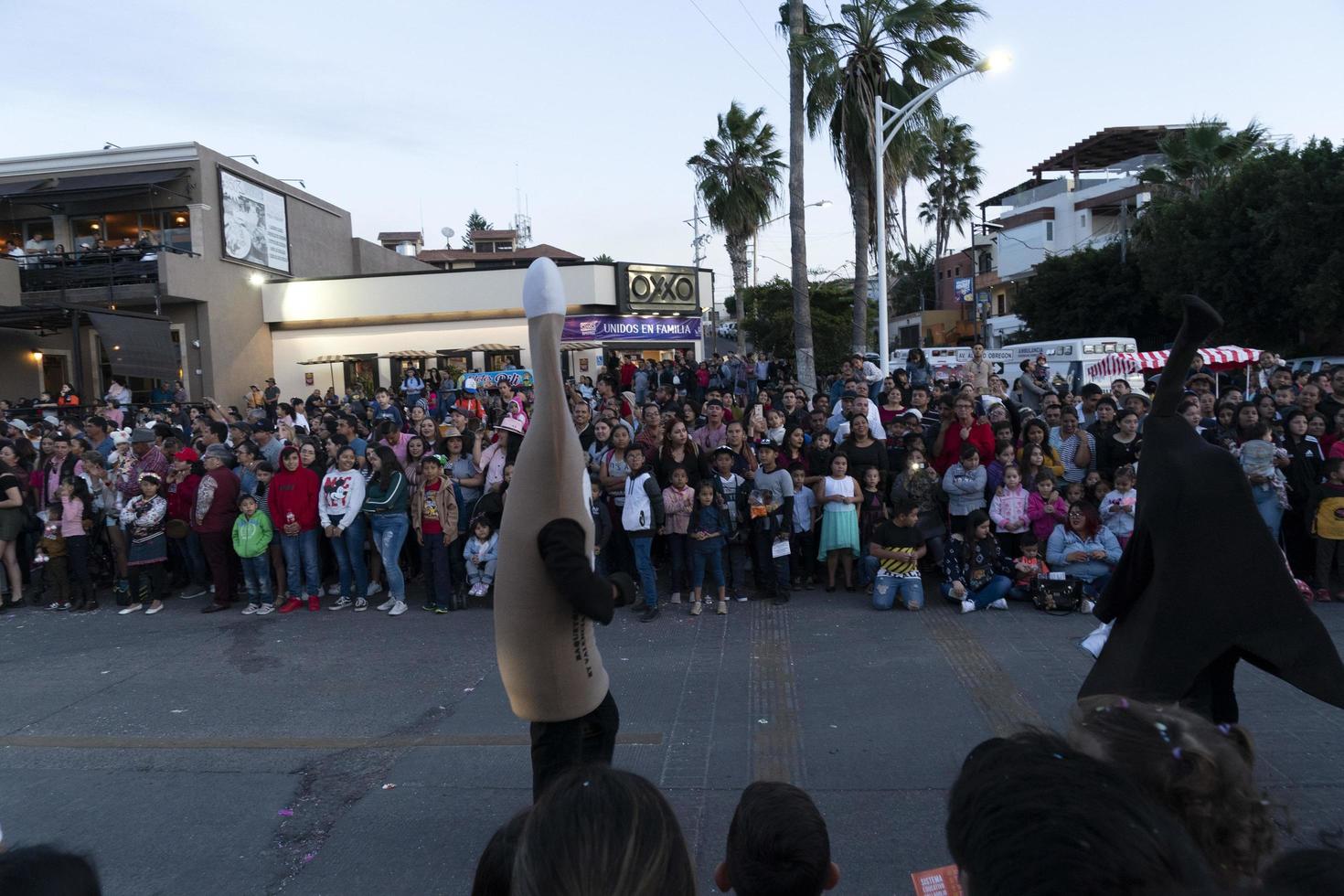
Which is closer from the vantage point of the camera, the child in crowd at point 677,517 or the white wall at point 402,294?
the child in crowd at point 677,517

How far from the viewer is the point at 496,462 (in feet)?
29.2

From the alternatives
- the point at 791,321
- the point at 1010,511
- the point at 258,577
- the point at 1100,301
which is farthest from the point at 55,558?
the point at 1100,301

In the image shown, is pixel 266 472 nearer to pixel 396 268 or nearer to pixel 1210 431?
pixel 1210 431

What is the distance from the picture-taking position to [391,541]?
867 cm

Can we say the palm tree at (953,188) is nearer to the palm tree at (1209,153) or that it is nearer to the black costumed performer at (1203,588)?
the palm tree at (1209,153)

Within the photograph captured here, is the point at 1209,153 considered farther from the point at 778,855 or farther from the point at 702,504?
the point at 778,855

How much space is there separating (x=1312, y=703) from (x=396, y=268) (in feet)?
126

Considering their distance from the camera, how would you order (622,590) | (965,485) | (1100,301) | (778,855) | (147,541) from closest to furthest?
(778,855)
(622,590)
(965,485)
(147,541)
(1100,301)

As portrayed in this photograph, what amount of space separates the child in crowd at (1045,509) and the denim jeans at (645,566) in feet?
11.4

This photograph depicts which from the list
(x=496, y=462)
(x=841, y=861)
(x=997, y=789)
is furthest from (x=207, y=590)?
(x=997, y=789)

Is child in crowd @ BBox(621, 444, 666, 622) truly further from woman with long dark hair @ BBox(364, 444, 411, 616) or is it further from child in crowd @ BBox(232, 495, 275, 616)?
child in crowd @ BBox(232, 495, 275, 616)

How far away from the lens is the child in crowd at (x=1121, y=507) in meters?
7.82

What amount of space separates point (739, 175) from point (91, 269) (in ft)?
71.2

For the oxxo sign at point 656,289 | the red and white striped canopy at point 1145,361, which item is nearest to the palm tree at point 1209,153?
the red and white striped canopy at point 1145,361
